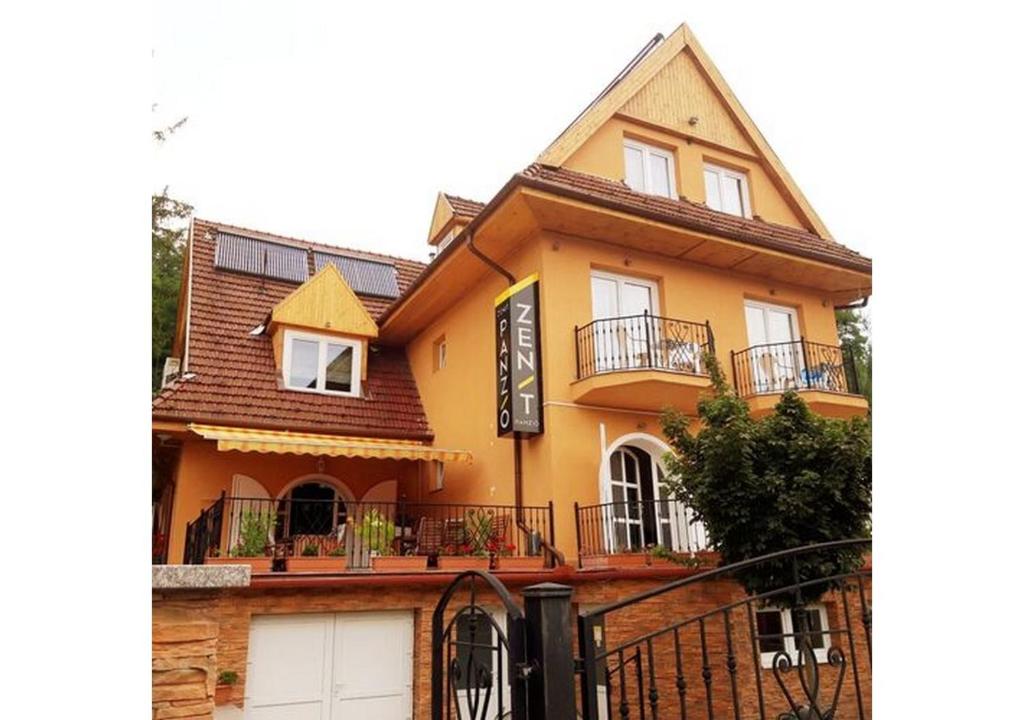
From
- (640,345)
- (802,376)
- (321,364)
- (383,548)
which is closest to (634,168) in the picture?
(640,345)

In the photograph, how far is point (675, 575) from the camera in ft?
34.2

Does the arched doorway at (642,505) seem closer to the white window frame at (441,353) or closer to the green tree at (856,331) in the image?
the white window frame at (441,353)

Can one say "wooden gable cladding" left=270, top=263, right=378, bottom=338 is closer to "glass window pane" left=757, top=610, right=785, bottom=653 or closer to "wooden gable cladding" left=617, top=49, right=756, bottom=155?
"wooden gable cladding" left=617, top=49, right=756, bottom=155

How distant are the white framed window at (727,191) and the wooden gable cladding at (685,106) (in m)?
0.65

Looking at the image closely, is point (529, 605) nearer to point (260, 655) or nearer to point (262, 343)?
point (260, 655)

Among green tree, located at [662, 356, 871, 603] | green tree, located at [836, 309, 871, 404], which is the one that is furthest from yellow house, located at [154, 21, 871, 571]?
green tree, located at [836, 309, 871, 404]

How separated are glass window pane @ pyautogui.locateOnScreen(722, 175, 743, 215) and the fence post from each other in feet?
49.7

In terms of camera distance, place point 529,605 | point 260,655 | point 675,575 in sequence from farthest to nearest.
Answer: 1. point 675,575
2. point 260,655
3. point 529,605

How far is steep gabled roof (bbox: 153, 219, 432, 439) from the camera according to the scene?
45.8ft

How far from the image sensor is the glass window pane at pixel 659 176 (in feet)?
51.1

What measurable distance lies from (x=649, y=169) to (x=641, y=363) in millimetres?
5655

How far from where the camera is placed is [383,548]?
35.7 feet
